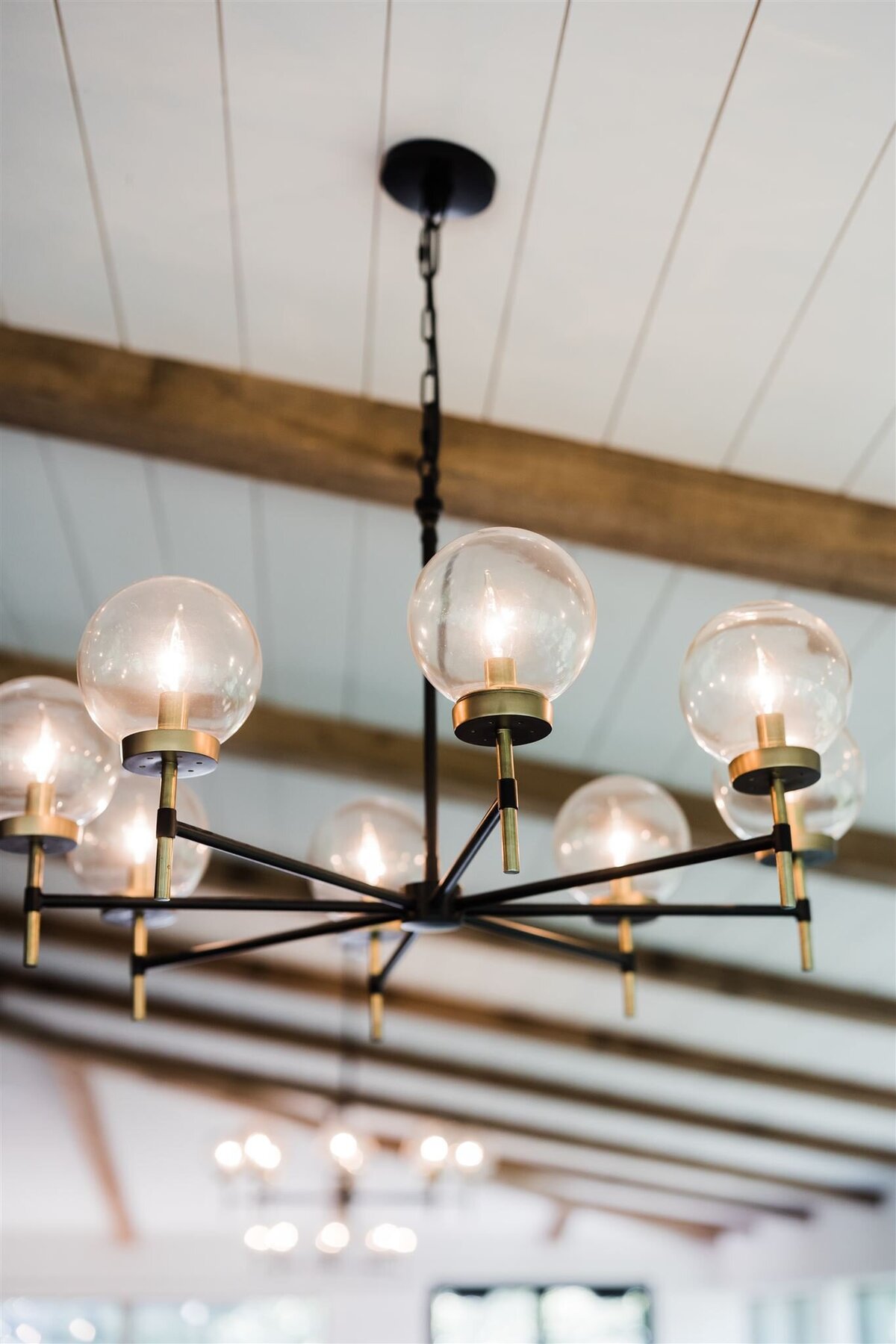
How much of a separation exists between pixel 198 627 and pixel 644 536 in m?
1.27

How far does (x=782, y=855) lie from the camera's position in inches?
52.1

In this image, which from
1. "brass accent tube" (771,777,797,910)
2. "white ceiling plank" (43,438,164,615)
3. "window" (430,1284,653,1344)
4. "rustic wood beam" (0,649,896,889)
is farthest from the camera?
"window" (430,1284,653,1344)

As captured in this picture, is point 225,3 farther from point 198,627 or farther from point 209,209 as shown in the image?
point 198,627

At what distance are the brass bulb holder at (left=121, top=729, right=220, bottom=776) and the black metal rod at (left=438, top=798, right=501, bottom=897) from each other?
0.29 metres

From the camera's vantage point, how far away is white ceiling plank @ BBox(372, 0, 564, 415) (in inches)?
66.1

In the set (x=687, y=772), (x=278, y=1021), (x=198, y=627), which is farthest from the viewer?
(x=278, y=1021)

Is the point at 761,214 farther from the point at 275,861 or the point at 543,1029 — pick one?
the point at 543,1029

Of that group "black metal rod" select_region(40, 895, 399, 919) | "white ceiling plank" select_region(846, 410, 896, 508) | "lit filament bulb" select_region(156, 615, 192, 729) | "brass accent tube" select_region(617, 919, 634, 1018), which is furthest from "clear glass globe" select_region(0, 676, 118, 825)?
"white ceiling plank" select_region(846, 410, 896, 508)

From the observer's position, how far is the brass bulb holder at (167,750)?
1277 millimetres

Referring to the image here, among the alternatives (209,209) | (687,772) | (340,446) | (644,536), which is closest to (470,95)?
(209,209)

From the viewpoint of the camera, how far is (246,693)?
1.34m

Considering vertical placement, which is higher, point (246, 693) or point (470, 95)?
point (470, 95)

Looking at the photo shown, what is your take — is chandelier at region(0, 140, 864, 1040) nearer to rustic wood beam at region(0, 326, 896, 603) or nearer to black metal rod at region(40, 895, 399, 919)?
black metal rod at region(40, 895, 399, 919)

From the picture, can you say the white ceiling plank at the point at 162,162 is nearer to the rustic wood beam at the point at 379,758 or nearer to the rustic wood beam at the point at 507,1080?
the rustic wood beam at the point at 379,758
